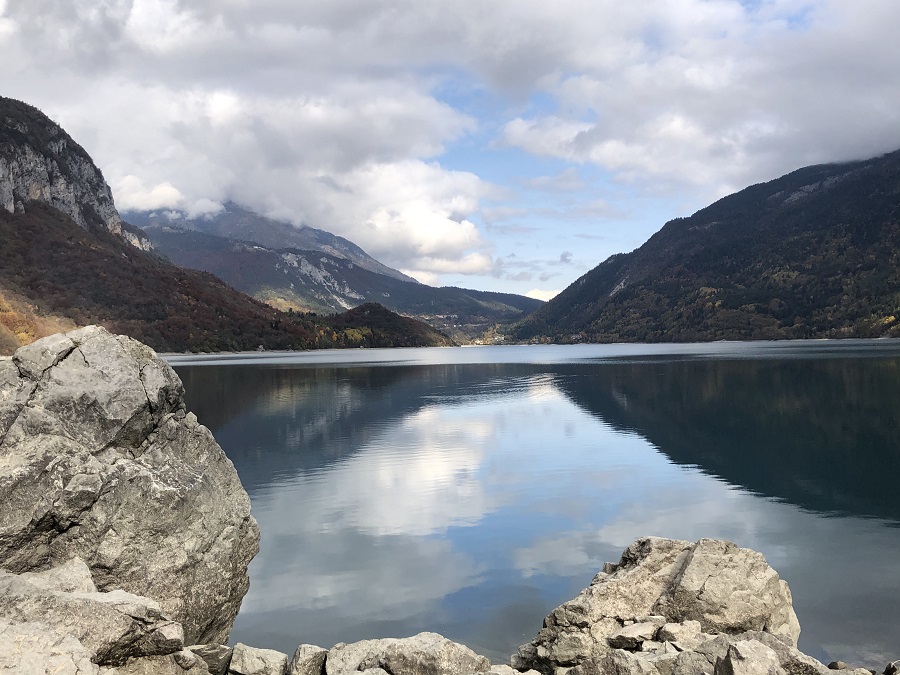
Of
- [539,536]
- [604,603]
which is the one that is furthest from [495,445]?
[604,603]

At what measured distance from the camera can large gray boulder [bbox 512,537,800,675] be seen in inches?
449

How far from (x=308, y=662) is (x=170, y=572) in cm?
326

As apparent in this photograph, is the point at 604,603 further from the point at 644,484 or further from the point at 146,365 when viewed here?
the point at 644,484

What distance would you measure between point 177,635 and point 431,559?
11950 millimetres

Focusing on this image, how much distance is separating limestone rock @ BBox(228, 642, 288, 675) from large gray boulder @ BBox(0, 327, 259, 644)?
5.32 ft

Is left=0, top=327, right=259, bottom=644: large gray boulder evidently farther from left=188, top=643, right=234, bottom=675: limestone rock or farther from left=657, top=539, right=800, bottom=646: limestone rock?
left=657, top=539, right=800, bottom=646: limestone rock

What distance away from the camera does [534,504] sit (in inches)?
1064

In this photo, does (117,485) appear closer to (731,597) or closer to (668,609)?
(668,609)

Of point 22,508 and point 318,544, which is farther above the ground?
point 22,508

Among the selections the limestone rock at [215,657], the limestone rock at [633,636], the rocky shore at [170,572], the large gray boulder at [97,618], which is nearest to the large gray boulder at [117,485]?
the rocky shore at [170,572]

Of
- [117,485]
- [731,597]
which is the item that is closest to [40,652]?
[117,485]

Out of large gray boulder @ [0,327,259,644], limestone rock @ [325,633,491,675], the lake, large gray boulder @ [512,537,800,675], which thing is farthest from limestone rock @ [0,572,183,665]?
large gray boulder @ [512,537,800,675]

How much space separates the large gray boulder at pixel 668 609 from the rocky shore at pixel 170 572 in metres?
0.03

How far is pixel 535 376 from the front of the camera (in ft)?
338
